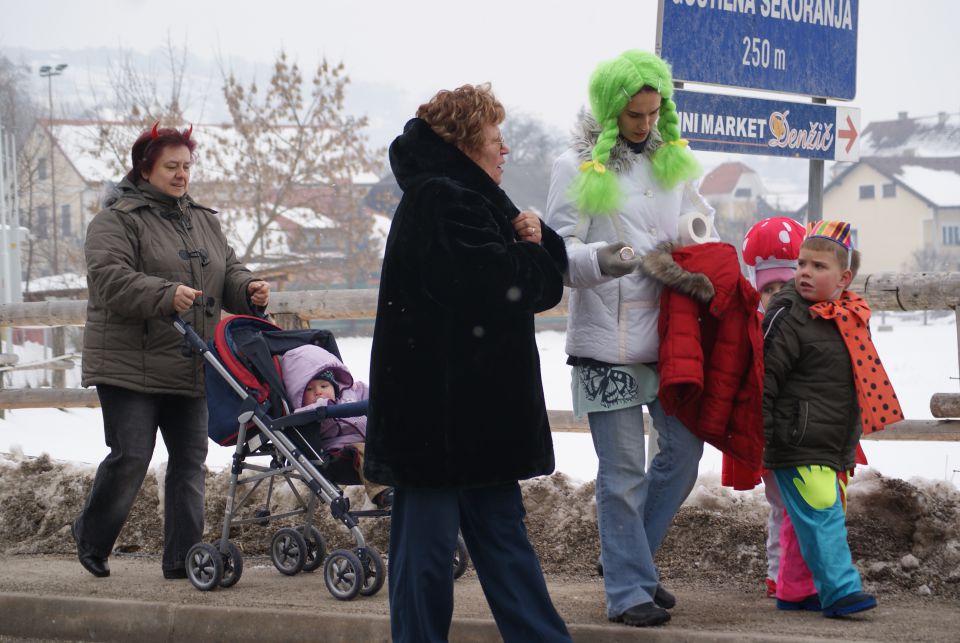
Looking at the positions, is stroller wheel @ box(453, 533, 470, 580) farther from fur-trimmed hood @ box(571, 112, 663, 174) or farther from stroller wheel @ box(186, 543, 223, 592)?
fur-trimmed hood @ box(571, 112, 663, 174)

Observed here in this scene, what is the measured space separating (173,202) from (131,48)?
3168 centimetres

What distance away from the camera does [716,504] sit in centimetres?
531

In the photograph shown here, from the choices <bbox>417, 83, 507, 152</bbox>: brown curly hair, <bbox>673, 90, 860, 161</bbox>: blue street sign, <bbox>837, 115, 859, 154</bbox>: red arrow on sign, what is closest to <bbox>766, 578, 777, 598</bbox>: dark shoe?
<bbox>673, 90, 860, 161</bbox>: blue street sign

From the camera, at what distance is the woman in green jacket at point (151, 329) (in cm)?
493

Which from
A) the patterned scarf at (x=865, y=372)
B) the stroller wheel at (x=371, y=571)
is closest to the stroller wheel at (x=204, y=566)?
the stroller wheel at (x=371, y=571)

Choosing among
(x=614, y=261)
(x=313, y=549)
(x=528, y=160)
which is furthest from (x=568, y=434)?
(x=528, y=160)

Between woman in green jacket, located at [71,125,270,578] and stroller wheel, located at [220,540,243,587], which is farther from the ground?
woman in green jacket, located at [71,125,270,578]

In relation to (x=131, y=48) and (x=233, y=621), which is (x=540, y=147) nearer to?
(x=131, y=48)

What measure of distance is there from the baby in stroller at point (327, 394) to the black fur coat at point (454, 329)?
1.44 meters

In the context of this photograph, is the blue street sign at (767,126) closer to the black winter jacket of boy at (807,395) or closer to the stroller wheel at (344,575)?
the black winter jacket of boy at (807,395)

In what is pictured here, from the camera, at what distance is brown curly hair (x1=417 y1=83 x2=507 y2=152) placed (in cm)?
342

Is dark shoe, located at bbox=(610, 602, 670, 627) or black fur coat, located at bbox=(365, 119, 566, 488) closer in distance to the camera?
black fur coat, located at bbox=(365, 119, 566, 488)

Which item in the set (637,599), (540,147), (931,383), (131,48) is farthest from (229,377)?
(540,147)

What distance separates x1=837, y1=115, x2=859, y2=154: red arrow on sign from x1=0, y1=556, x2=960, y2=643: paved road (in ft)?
7.56
